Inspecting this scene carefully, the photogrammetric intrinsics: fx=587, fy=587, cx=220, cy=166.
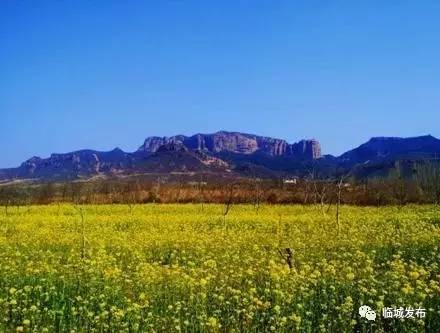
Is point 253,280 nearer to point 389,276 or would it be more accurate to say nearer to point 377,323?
point 389,276

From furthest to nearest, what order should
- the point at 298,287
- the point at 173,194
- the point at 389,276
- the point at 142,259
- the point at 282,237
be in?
the point at 173,194, the point at 282,237, the point at 142,259, the point at 389,276, the point at 298,287

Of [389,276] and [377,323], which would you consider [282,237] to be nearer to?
[389,276]

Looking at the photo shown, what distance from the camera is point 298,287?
12.0 metres

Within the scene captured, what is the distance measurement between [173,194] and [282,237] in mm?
56211

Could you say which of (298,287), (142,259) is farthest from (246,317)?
(142,259)

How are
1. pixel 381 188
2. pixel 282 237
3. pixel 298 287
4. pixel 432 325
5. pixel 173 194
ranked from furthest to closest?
pixel 173 194 → pixel 381 188 → pixel 282 237 → pixel 298 287 → pixel 432 325

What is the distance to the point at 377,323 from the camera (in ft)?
33.2

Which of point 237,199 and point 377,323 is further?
point 237,199

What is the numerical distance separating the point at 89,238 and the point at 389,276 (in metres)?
14.7

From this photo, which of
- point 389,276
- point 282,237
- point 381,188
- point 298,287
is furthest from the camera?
point 381,188

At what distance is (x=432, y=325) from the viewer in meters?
9.90

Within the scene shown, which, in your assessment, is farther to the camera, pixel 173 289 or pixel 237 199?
pixel 237 199

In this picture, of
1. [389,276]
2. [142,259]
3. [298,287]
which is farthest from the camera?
[142,259]

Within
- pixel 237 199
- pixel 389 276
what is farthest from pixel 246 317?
pixel 237 199
